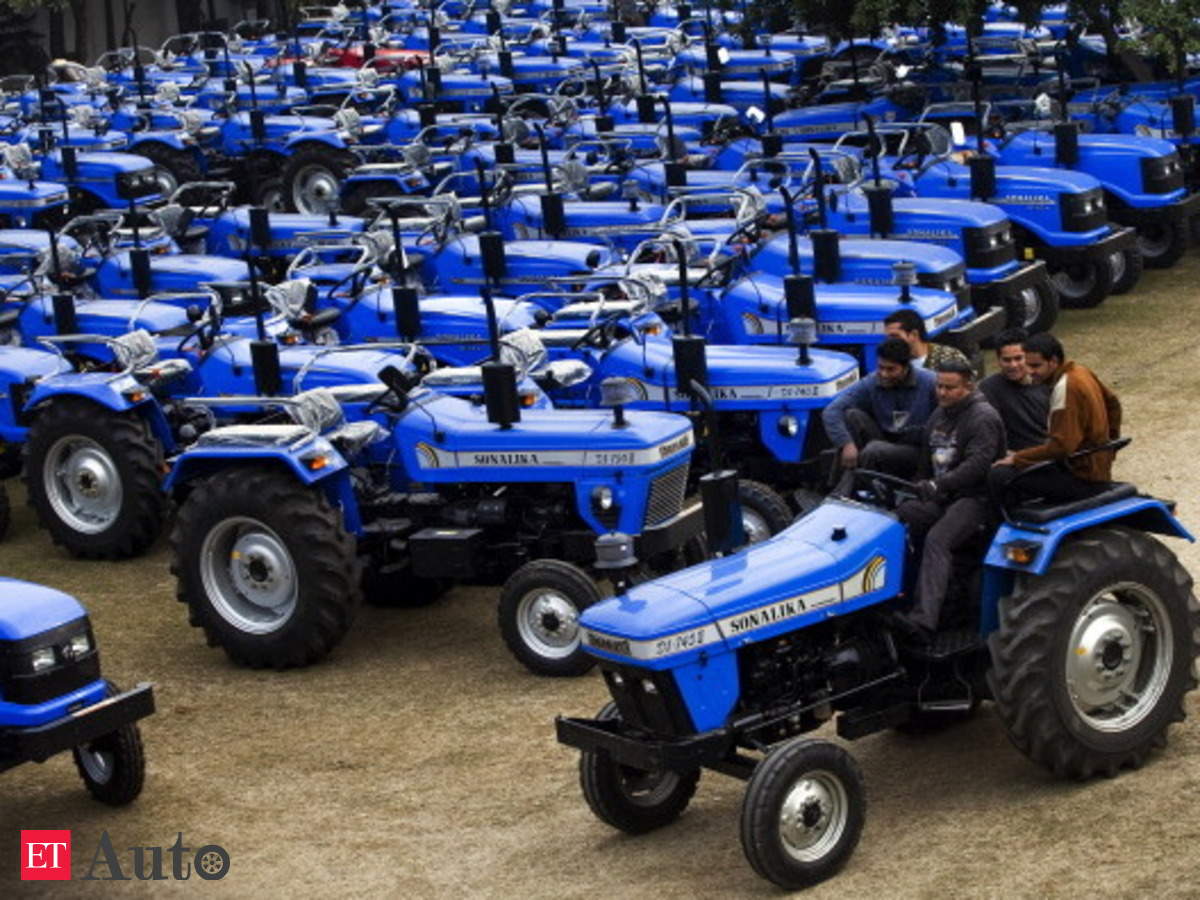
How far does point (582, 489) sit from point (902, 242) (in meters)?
5.16

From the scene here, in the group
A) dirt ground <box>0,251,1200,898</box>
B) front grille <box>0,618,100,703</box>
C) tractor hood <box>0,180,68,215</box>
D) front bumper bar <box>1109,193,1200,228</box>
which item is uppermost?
tractor hood <box>0,180,68,215</box>

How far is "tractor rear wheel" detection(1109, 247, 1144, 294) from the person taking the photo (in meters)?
18.6

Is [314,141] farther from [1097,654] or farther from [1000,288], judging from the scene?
[1097,654]

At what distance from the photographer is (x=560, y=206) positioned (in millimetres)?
17734

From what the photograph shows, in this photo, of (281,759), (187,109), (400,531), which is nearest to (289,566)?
(400,531)

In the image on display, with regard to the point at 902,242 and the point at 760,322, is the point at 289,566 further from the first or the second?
the point at 902,242

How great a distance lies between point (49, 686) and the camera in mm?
8766

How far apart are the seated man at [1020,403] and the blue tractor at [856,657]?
1.86 ft

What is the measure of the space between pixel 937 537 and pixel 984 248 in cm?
811

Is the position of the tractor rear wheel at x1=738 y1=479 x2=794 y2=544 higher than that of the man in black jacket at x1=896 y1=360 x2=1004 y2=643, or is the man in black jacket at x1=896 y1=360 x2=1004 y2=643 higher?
the man in black jacket at x1=896 y1=360 x2=1004 y2=643

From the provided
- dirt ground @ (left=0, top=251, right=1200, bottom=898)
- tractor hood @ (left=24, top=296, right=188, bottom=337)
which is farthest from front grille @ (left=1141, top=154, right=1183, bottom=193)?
tractor hood @ (left=24, top=296, right=188, bottom=337)

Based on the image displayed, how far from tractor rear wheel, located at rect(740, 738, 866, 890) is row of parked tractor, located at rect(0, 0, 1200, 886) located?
1cm

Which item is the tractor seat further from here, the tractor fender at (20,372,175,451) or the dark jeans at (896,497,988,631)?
the tractor fender at (20,372,175,451)

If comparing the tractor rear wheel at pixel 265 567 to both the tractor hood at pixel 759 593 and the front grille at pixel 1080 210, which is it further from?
the front grille at pixel 1080 210
